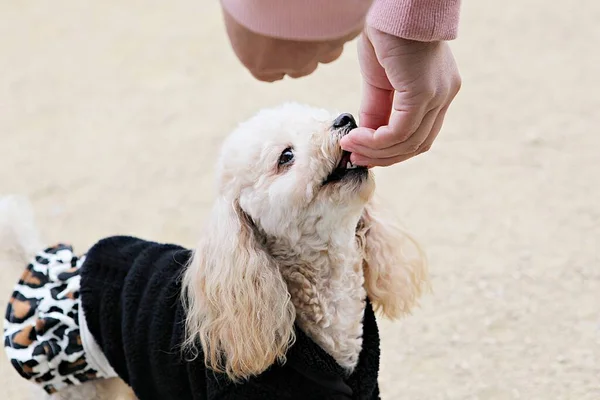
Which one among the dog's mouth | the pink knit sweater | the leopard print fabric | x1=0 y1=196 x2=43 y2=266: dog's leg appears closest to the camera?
the pink knit sweater

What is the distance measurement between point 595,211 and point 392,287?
33.7 inches

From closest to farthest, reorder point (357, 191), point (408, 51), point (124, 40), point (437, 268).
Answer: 1. point (408, 51)
2. point (357, 191)
3. point (437, 268)
4. point (124, 40)

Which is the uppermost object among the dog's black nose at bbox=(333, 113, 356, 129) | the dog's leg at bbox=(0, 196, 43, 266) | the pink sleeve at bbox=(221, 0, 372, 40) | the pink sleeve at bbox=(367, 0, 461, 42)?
the pink sleeve at bbox=(221, 0, 372, 40)

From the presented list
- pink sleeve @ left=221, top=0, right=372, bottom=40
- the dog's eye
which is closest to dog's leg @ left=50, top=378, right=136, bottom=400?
the dog's eye

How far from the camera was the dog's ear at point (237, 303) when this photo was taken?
1.12m

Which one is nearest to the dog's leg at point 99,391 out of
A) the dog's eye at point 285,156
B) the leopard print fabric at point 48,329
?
the leopard print fabric at point 48,329

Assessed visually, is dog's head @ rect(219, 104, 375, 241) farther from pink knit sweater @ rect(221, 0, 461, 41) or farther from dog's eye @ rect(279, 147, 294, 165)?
pink knit sweater @ rect(221, 0, 461, 41)

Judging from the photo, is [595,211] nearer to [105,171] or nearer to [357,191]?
[357,191]

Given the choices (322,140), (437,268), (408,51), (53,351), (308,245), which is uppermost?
(408,51)

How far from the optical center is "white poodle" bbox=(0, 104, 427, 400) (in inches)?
44.2

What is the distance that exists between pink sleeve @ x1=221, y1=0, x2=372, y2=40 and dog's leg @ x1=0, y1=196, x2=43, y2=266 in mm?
977

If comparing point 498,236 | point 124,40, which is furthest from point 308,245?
point 124,40

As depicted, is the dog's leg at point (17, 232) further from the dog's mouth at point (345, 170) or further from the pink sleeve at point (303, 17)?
the pink sleeve at point (303, 17)

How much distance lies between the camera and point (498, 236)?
188cm
